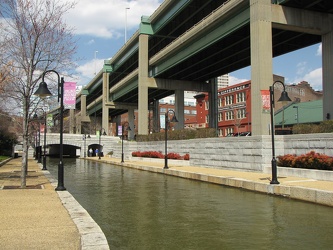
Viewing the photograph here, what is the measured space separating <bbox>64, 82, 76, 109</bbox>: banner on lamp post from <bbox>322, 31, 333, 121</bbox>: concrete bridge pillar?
73.0 feet

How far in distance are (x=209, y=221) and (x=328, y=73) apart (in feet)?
84.0

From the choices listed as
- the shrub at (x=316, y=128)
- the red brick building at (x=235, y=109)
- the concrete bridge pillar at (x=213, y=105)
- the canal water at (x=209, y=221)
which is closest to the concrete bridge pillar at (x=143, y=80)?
the concrete bridge pillar at (x=213, y=105)

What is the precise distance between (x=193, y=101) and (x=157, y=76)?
132626 millimetres

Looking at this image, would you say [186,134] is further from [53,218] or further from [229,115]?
[229,115]

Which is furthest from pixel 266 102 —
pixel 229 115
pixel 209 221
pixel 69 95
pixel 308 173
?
pixel 229 115

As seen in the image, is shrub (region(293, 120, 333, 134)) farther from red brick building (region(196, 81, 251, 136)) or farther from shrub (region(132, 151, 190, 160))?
red brick building (region(196, 81, 251, 136))

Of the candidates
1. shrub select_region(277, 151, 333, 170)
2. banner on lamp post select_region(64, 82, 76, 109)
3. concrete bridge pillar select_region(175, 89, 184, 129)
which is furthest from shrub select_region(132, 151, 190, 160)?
banner on lamp post select_region(64, 82, 76, 109)

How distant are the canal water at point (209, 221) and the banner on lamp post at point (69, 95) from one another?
3.93m

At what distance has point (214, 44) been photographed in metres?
41.2

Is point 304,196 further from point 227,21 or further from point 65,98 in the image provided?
point 227,21

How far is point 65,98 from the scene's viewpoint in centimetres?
1666

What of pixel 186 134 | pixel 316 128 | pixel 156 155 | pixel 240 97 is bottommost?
pixel 156 155

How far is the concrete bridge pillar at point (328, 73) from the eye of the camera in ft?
103

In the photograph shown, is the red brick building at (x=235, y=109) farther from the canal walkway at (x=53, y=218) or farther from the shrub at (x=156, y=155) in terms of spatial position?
the canal walkway at (x=53, y=218)
